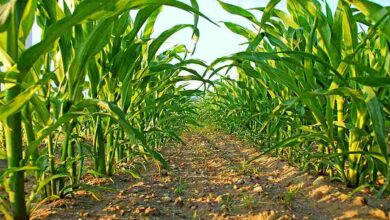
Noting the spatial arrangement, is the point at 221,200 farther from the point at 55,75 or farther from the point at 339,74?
the point at 55,75

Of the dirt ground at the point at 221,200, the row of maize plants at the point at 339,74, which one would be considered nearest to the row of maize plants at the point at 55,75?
the dirt ground at the point at 221,200

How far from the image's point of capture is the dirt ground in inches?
48.1

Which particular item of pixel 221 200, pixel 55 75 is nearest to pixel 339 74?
pixel 221 200

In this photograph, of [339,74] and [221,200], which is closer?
[339,74]

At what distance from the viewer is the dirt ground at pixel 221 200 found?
1221mm

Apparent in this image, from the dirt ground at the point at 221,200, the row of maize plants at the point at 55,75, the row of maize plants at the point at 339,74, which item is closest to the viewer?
the row of maize plants at the point at 55,75

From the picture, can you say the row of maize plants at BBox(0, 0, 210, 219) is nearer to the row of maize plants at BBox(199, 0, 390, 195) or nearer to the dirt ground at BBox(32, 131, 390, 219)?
the dirt ground at BBox(32, 131, 390, 219)

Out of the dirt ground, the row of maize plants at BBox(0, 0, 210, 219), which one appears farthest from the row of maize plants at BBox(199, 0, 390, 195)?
the row of maize plants at BBox(0, 0, 210, 219)

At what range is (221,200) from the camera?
1.47 m

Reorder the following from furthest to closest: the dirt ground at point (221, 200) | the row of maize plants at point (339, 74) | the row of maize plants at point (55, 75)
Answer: the dirt ground at point (221, 200) → the row of maize plants at point (339, 74) → the row of maize plants at point (55, 75)

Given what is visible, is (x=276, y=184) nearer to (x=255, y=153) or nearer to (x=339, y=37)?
(x=339, y=37)

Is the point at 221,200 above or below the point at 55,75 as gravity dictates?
below

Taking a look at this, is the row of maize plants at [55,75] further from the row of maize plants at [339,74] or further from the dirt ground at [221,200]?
the row of maize plants at [339,74]

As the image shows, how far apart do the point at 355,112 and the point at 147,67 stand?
2.69ft
